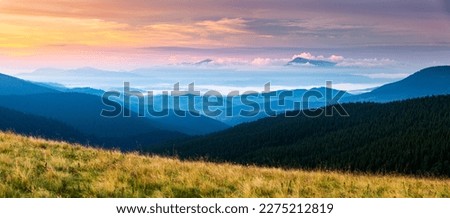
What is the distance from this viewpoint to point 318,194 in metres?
9.44

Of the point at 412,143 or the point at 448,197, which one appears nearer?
the point at 448,197

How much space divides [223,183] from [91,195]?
2935mm

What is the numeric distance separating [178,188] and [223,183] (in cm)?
113

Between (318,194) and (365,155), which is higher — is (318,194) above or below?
above

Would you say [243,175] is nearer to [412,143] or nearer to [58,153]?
[58,153]

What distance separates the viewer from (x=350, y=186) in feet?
35.4

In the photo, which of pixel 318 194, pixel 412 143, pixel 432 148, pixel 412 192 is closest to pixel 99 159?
pixel 318 194

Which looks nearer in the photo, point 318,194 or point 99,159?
point 318,194

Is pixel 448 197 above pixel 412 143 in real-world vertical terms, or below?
above

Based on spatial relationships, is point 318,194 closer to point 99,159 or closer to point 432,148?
point 99,159
